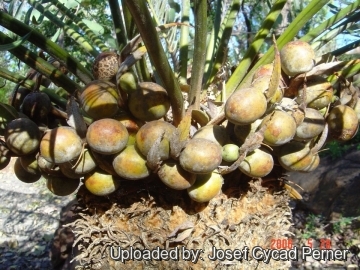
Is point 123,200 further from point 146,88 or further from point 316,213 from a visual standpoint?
point 316,213

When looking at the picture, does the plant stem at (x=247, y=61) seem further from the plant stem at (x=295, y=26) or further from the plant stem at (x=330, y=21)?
the plant stem at (x=330, y=21)

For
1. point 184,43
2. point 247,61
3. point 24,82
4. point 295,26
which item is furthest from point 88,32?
point 295,26

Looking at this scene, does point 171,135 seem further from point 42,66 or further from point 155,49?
point 42,66

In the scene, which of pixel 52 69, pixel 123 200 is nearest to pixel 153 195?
pixel 123 200

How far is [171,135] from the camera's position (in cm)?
91

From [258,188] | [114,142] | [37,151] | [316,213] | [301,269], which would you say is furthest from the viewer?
[316,213]

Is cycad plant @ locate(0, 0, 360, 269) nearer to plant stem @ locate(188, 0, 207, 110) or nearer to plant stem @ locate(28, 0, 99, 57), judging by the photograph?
plant stem @ locate(188, 0, 207, 110)

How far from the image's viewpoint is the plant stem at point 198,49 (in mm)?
942

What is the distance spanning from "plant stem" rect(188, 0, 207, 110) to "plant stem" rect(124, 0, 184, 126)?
114 mm

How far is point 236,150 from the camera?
0.96 m

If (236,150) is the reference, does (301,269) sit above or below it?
below

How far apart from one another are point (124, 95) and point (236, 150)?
30cm

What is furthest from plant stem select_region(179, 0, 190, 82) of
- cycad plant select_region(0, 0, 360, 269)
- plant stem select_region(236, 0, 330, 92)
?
plant stem select_region(236, 0, 330, 92)

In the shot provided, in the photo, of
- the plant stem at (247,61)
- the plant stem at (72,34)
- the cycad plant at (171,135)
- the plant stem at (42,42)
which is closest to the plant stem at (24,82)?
the cycad plant at (171,135)
